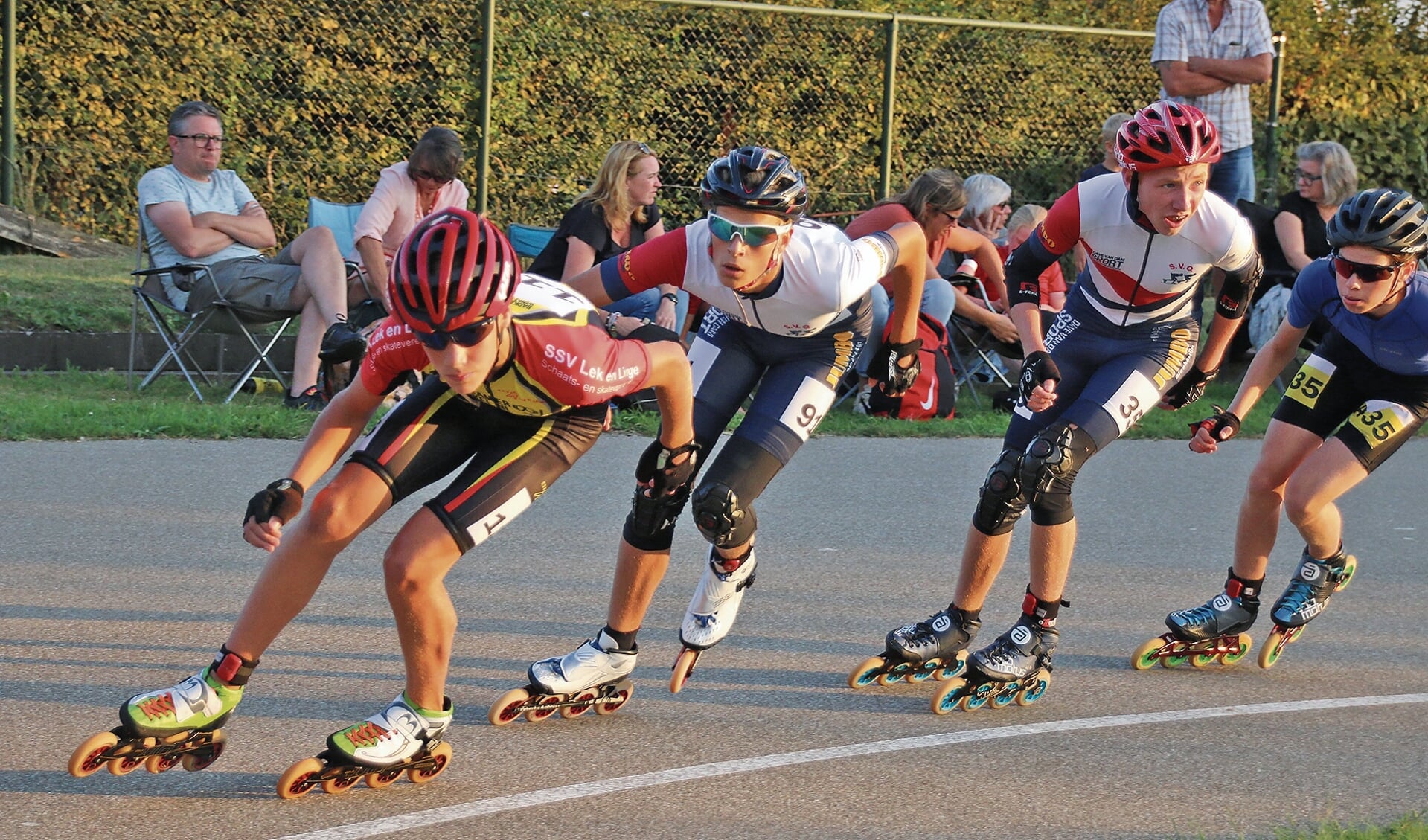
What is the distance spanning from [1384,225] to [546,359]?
3.04 meters

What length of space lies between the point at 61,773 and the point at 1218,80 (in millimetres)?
9693

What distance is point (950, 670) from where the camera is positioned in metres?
5.65

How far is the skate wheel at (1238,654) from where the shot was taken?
6.04 m

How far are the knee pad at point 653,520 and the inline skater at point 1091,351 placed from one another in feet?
2.90

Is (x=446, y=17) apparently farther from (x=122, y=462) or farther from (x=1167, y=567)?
(x=1167, y=567)

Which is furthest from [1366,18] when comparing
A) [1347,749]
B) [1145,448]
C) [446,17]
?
[1347,749]

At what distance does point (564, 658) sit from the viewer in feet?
16.6

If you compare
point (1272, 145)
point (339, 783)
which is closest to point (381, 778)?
point (339, 783)

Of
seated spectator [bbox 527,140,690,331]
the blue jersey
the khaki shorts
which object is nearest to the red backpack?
seated spectator [bbox 527,140,690,331]

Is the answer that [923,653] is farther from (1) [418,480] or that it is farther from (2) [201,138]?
(2) [201,138]

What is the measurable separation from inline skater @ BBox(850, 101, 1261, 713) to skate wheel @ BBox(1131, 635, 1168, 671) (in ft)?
1.64

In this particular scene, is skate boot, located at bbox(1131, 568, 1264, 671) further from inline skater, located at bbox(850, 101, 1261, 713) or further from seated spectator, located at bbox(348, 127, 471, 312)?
seated spectator, located at bbox(348, 127, 471, 312)

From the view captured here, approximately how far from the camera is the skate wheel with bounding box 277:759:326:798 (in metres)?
4.13

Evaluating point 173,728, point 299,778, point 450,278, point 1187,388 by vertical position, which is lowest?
point 299,778
